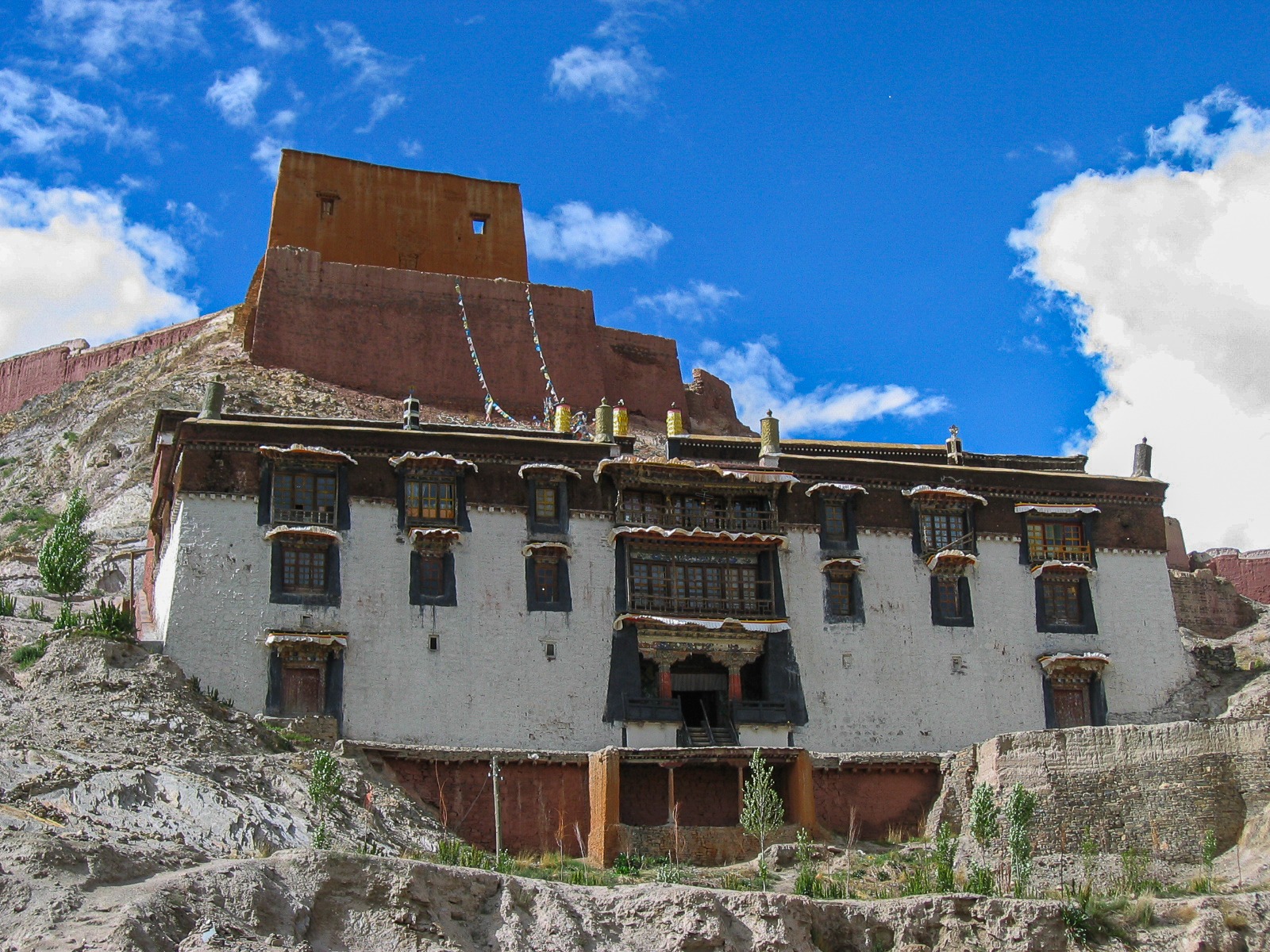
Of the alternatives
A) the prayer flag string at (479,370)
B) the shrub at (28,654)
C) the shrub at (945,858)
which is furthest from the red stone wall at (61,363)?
the shrub at (945,858)

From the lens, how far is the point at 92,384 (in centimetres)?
6731

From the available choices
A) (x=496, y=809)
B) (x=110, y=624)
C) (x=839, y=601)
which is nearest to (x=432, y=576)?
(x=496, y=809)

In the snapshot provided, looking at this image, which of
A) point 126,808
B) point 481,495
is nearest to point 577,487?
point 481,495

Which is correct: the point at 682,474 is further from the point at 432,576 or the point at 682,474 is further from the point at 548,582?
the point at 432,576

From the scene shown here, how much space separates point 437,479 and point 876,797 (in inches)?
478

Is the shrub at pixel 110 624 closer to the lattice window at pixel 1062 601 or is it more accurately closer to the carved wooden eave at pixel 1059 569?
the carved wooden eave at pixel 1059 569

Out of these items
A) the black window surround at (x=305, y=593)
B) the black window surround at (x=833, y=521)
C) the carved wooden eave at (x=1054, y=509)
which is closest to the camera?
the black window surround at (x=305, y=593)

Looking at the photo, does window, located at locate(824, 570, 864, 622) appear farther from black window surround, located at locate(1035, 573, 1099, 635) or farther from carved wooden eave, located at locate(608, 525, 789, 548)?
black window surround, located at locate(1035, 573, 1099, 635)

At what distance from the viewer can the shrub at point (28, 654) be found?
32.9 metres

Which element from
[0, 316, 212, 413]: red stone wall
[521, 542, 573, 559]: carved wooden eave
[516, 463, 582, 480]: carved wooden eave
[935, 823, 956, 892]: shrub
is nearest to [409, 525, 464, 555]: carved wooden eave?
[521, 542, 573, 559]: carved wooden eave

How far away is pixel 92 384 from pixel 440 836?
41230mm

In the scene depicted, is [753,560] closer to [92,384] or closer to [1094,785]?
[1094,785]

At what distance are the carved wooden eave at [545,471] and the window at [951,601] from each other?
29.5 ft

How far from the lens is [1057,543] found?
41.3m
